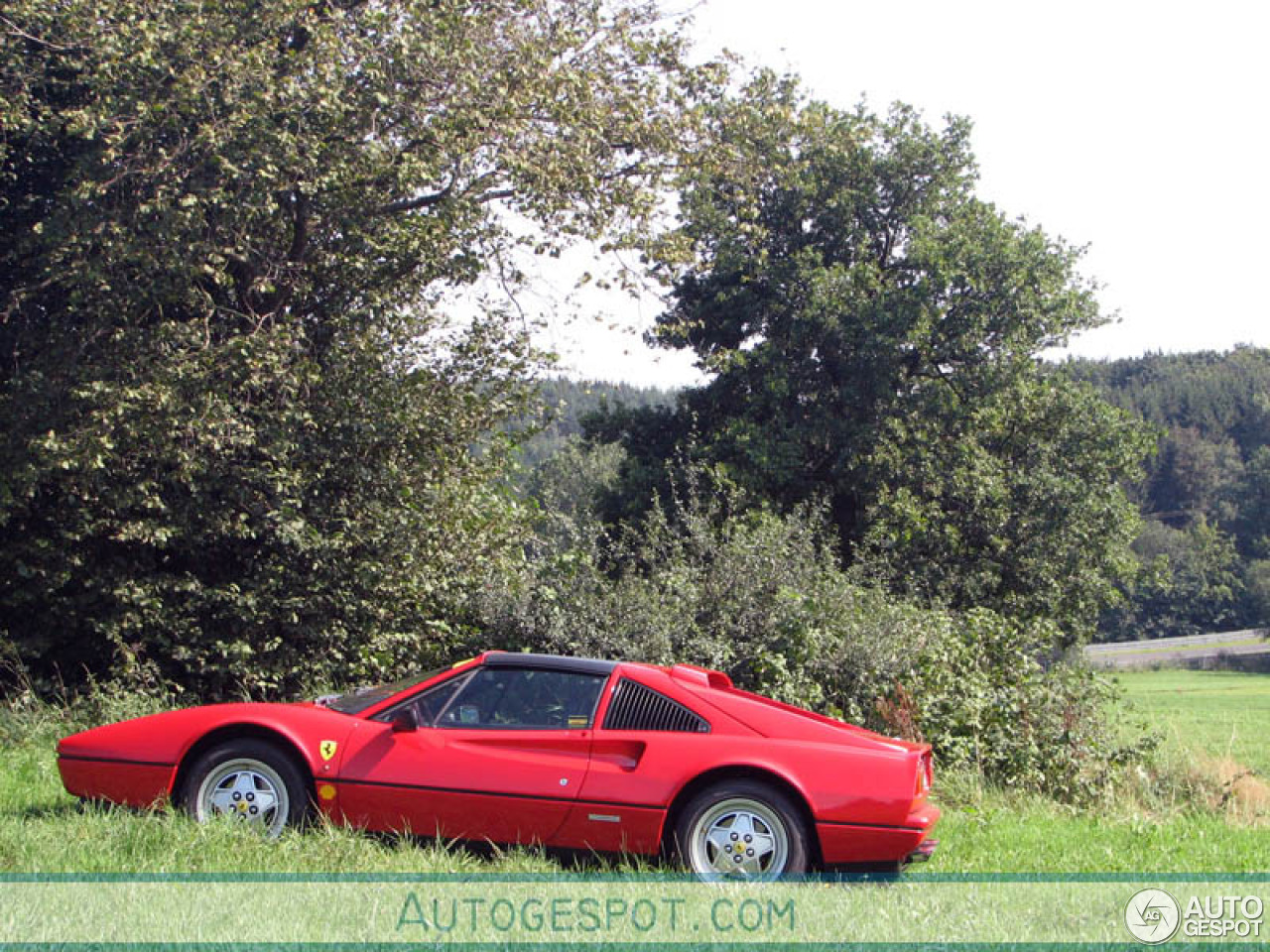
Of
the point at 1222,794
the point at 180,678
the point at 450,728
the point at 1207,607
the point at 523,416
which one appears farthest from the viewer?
the point at 1207,607

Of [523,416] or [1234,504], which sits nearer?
[523,416]

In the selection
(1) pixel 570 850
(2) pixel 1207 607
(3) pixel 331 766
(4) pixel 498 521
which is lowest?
(2) pixel 1207 607

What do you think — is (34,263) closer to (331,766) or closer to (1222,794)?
(331,766)

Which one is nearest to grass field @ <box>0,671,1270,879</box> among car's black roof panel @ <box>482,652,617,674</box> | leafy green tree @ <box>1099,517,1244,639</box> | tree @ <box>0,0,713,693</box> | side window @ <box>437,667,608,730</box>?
side window @ <box>437,667,608,730</box>

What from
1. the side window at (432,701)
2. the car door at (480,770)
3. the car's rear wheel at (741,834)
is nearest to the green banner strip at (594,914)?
the car's rear wheel at (741,834)

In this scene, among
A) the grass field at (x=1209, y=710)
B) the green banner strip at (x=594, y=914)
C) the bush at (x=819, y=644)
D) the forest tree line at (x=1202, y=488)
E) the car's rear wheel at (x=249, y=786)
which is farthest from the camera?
the forest tree line at (x=1202, y=488)

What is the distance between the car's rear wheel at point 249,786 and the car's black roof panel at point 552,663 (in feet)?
4.23

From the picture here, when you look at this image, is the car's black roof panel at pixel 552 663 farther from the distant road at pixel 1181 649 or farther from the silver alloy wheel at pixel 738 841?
the distant road at pixel 1181 649

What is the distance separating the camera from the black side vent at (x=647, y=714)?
22.1ft

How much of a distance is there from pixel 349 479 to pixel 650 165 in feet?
18.8

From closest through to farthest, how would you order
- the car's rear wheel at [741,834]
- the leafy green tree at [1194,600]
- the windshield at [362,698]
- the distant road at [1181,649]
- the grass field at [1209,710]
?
the car's rear wheel at [741,834]
the windshield at [362,698]
the grass field at [1209,710]
the distant road at [1181,649]
the leafy green tree at [1194,600]

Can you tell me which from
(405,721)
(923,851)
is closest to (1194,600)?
(923,851)

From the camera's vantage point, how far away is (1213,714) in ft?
118

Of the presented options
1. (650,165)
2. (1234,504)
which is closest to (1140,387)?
(1234,504)
